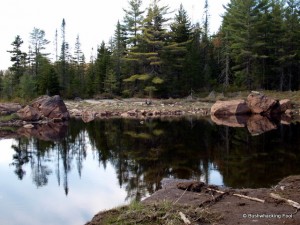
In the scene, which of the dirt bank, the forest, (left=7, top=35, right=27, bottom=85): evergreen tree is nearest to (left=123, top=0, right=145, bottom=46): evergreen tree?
the forest

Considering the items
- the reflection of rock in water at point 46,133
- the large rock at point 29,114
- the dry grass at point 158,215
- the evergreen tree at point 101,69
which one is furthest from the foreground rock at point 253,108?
the dry grass at point 158,215

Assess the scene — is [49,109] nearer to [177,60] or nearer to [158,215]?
[177,60]

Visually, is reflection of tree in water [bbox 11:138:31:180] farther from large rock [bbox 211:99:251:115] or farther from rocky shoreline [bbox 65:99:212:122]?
large rock [bbox 211:99:251:115]

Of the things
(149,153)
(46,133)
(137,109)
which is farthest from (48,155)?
(137,109)

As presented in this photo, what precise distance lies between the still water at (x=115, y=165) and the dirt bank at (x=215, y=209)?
1.39 m

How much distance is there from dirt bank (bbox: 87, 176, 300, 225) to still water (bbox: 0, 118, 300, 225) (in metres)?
1.39

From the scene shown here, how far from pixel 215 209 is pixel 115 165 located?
285 inches

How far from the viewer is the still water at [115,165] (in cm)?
925

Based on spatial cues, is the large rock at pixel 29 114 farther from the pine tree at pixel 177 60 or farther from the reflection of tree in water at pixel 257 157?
the pine tree at pixel 177 60

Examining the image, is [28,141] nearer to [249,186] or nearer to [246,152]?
[246,152]

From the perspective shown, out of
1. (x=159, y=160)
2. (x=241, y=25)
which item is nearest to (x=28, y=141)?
(x=159, y=160)

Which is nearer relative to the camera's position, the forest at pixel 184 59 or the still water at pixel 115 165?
the still water at pixel 115 165

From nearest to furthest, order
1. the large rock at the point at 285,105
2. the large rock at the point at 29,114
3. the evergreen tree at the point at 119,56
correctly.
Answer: the large rock at the point at 29,114, the large rock at the point at 285,105, the evergreen tree at the point at 119,56

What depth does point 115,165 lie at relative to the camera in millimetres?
13844
